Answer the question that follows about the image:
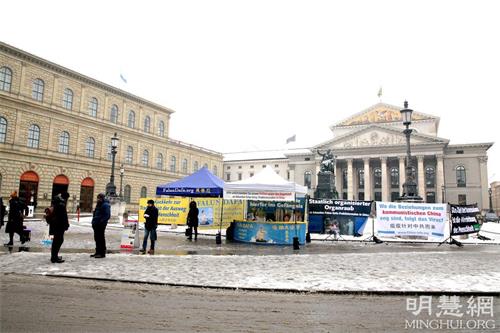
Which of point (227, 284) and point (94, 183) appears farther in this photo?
point (94, 183)

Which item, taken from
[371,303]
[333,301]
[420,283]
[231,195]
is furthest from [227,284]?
[231,195]

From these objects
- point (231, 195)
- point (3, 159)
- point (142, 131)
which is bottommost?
point (231, 195)

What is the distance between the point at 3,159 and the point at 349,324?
41177mm

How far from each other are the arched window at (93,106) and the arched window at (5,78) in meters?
9.96

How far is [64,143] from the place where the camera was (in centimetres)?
4300

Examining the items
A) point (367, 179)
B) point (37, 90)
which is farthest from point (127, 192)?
point (367, 179)

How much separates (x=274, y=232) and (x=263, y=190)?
2.06 meters

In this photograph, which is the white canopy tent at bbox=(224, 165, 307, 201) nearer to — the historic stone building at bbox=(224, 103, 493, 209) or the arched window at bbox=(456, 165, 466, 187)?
the historic stone building at bbox=(224, 103, 493, 209)

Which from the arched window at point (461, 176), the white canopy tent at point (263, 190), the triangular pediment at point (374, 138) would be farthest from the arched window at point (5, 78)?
the arched window at point (461, 176)

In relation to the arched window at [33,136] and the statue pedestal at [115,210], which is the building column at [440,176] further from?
the arched window at [33,136]

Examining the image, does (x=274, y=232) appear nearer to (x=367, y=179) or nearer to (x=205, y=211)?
(x=205, y=211)

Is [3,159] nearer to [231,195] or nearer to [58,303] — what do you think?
[231,195]

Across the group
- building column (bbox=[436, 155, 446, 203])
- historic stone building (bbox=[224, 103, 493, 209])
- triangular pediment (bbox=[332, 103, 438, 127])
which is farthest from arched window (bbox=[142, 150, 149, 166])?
building column (bbox=[436, 155, 446, 203])

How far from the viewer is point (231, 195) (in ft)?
48.7
